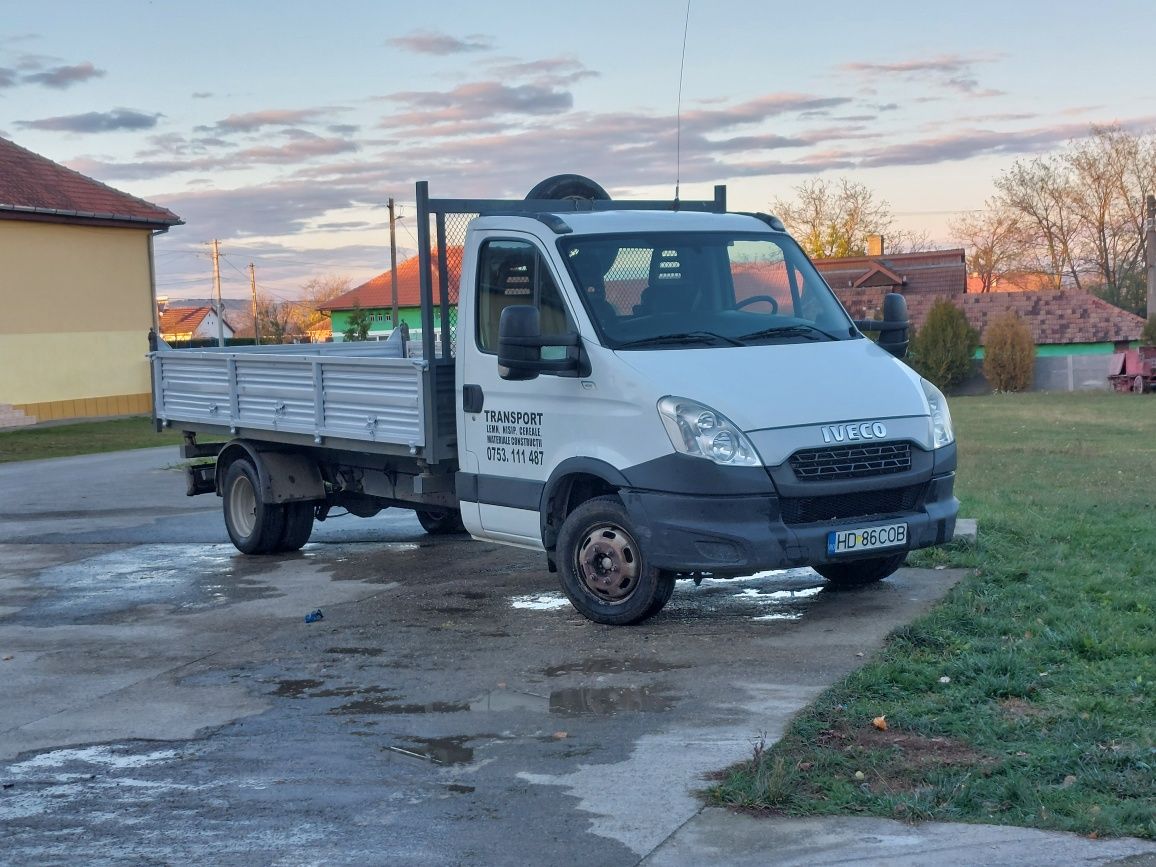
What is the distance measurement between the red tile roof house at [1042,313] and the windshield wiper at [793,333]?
4925cm

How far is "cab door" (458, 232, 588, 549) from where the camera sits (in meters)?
8.23

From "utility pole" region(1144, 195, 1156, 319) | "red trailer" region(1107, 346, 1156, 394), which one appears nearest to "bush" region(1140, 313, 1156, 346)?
"red trailer" region(1107, 346, 1156, 394)

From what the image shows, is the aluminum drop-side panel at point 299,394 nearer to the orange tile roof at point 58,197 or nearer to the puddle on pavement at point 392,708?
the puddle on pavement at point 392,708

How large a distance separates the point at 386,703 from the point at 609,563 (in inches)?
67.7

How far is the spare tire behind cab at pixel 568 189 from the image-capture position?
984 cm

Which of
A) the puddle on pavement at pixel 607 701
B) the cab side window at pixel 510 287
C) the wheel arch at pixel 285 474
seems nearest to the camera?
the puddle on pavement at pixel 607 701

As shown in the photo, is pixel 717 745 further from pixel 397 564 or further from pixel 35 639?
pixel 397 564

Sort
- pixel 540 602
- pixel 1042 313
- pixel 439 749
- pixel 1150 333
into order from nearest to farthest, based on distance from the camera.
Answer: pixel 439 749 → pixel 540 602 → pixel 1150 333 → pixel 1042 313

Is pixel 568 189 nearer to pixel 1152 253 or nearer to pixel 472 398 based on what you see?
pixel 472 398

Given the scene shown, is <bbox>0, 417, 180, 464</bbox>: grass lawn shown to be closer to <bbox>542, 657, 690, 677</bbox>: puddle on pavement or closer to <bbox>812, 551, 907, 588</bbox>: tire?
<bbox>812, 551, 907, 588</bbox>: tire

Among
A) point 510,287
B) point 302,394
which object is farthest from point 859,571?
point 302,394

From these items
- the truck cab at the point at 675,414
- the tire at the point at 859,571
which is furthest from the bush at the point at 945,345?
the truck cab at the point at 675,414

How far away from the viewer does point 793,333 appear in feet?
27.5

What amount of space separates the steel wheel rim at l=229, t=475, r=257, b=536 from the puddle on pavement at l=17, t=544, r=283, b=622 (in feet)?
0.84
